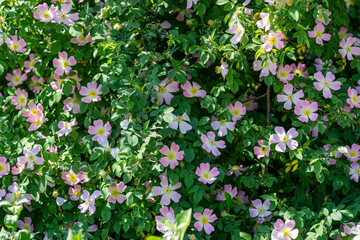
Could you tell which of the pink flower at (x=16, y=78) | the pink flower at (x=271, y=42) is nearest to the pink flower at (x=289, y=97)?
the pink flower at (x=271, y=42)

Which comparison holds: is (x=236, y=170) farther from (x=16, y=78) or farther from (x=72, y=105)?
(x=16, y=78)

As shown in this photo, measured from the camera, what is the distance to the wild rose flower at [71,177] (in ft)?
6.70

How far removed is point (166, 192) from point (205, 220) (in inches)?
7.4

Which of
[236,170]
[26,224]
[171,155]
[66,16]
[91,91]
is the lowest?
[26,224]

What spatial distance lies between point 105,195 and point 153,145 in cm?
27

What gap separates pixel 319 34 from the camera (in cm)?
213

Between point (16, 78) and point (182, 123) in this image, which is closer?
point (182, 123)

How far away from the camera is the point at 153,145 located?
73.7 inches

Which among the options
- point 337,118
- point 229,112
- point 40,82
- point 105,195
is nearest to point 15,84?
point 40,82

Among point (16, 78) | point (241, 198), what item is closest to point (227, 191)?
point (241, 198)

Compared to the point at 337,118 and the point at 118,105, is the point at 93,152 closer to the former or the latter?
the point at 118,105

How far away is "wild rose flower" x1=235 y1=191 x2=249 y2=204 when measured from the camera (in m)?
2.15

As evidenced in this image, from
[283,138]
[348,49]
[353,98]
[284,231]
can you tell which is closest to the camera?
[284,231]

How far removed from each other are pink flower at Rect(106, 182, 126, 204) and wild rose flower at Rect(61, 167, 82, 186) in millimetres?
160
